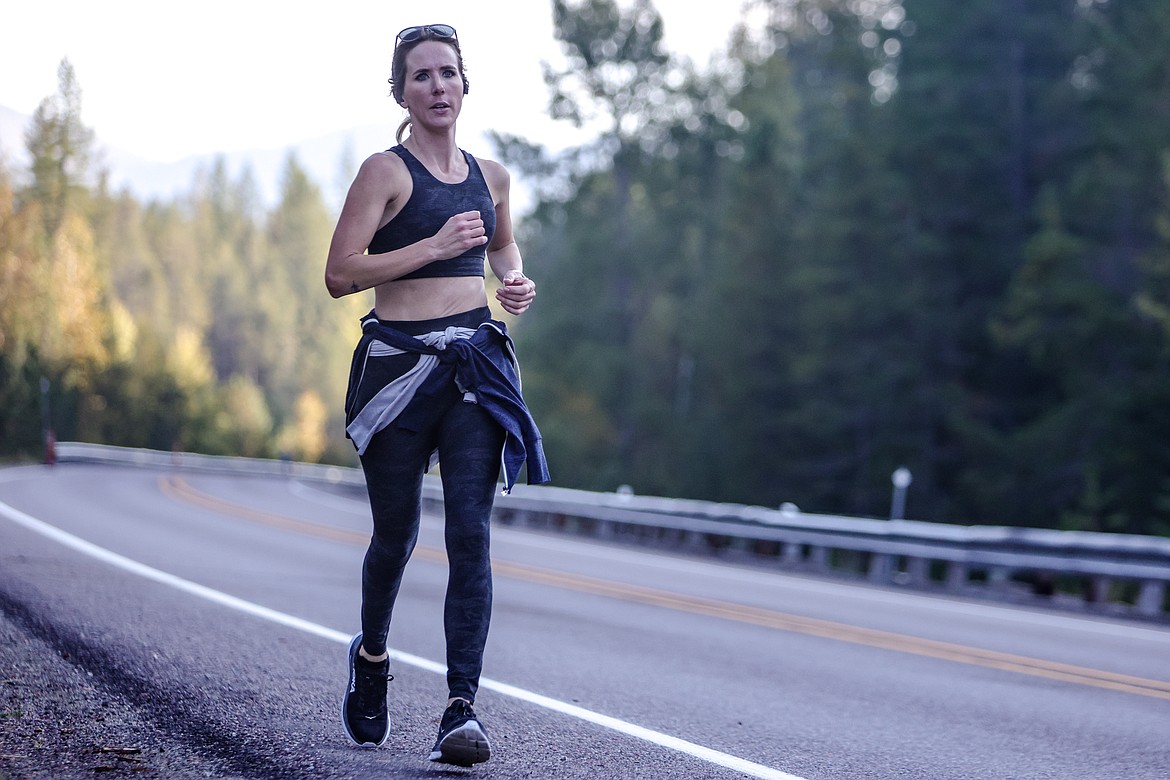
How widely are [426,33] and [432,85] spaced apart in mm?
184

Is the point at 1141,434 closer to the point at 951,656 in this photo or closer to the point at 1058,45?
the point at 1058,45

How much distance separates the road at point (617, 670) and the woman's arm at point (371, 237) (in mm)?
1516

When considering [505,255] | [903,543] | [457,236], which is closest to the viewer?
[457,236]

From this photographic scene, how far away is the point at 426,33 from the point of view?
4656 millimetres

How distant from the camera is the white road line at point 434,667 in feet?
15.8

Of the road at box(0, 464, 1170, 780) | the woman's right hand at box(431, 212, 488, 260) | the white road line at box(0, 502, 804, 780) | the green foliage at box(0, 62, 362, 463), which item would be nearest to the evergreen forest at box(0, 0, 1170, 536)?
the green foliage at box(0, 62, 362, 463)

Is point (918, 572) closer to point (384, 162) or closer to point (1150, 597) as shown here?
point (1150, 597)

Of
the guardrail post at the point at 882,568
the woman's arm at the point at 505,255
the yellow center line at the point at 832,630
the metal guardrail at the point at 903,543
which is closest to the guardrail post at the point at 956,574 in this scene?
the metal guardrail at the point at 903,543

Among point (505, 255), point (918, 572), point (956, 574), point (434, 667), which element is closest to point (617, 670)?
point (434, 667)

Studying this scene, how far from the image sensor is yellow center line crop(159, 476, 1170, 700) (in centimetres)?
839

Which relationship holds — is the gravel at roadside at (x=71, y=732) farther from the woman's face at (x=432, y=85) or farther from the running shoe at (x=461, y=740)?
the woman's face at (x=432, y=85)

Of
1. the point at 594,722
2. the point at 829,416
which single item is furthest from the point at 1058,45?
the point at 594,722

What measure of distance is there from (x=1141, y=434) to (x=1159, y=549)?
57.3 ft

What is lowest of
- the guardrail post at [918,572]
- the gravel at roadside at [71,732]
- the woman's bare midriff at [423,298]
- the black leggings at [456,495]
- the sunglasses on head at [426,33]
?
the guardrail post at [918,572]
